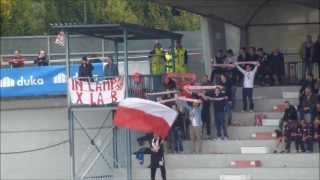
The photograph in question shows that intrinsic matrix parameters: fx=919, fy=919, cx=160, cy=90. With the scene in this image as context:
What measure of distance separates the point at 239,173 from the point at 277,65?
6.68m

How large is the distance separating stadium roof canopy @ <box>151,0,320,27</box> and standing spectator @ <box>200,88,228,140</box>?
17.9 feet

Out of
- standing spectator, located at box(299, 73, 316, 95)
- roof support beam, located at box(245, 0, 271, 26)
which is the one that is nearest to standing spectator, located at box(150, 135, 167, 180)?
standing spectator, located at box(299, 73, 316, 95)

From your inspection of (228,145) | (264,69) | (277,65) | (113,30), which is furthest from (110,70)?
(277,65)

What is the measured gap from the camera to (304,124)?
30422mm

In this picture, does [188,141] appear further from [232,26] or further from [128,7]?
[128,7]

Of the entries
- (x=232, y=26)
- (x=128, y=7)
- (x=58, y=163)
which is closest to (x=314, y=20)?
(x=232, y=26)

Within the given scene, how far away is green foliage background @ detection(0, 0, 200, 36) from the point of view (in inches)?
2479

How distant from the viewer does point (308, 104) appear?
31.5 m

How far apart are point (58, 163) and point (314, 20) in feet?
43.8

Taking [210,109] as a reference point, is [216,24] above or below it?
above

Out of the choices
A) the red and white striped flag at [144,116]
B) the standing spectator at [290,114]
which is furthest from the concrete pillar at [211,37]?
the red and white striped flag at [144,116]

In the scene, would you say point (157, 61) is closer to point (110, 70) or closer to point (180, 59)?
point (180, 59)

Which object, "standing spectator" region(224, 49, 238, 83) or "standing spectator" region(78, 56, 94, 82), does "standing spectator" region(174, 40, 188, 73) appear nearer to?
"standing spectator" region(224, 49, 238, 83)

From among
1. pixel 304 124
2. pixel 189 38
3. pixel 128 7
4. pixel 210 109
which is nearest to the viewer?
pixel 304 124
